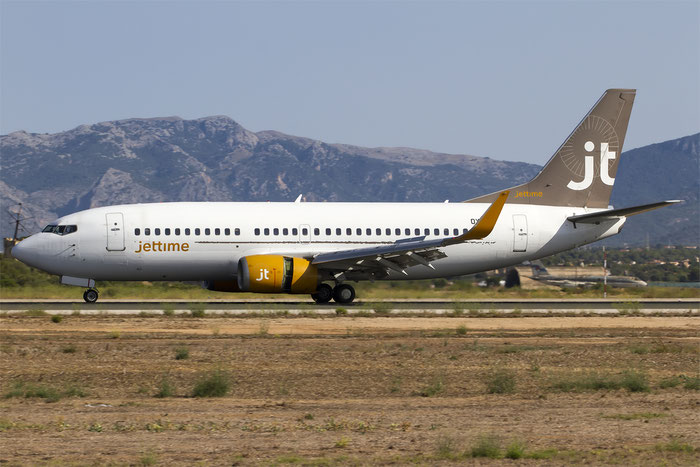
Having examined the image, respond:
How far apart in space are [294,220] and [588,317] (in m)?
10.6

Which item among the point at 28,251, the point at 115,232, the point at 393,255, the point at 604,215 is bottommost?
the point at 393,255

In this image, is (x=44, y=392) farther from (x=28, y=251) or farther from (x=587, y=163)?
(x=587, y=163)

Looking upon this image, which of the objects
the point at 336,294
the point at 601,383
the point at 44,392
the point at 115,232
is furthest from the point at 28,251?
the point at 601,383

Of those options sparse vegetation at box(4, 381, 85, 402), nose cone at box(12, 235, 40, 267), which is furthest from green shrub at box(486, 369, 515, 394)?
nose cone at box(12, 235, 40, 267)

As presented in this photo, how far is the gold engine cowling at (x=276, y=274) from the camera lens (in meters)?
32.8

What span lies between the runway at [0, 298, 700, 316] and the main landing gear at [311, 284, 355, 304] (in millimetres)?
284

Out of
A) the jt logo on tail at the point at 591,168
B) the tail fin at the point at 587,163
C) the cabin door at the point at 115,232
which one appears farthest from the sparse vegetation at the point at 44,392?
the jt logo on tail at the point at 591,168

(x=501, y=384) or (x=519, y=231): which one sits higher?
(x=519, y=231)

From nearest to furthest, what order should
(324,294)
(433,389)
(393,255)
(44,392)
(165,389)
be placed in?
(44,392)
(165,389)
(433,389)
(393,255)
(324,294)

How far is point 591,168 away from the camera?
38.7 m

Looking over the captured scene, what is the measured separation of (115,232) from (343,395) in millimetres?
20141

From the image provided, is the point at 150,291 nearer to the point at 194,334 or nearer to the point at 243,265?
the point at 243,265

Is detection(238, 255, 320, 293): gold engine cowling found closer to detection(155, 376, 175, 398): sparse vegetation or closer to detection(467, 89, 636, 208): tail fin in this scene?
detection(467, 89, 636, 208): tail fin

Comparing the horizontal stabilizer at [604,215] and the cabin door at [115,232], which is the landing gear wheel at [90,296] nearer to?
the cabin door at [115,232]
